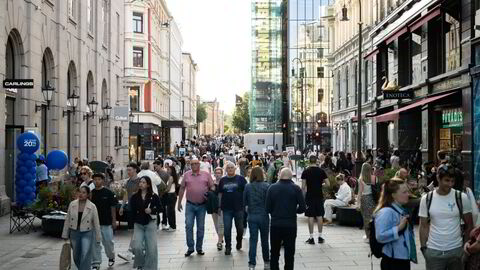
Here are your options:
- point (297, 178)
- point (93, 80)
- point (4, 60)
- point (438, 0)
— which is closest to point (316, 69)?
point (297, 178)

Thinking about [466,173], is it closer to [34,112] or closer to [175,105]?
[34,112]

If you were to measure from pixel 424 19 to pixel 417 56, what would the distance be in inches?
139

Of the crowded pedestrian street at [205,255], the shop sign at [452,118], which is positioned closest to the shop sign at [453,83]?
the shop sign at [452,118]

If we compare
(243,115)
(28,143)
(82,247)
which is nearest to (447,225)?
(82,247)

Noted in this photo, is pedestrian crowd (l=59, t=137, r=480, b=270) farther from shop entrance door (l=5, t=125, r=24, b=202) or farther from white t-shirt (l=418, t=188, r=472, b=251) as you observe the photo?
shop entrance door (l=5, t=125, r=24, b=202)

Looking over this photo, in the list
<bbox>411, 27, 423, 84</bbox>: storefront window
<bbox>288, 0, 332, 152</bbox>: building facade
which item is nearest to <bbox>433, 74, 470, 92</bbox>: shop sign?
<bbox>411, 27, 423, 84</bbox>: storefront window

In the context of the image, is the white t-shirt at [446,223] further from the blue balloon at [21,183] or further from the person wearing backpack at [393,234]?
the blue balloon at [21,183]

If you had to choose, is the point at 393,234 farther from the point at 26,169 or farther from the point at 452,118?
the point at 452,118

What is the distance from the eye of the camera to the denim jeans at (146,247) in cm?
1010

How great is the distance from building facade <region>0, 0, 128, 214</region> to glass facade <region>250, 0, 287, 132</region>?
42.3 meters

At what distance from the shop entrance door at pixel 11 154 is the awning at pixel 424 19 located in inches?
572

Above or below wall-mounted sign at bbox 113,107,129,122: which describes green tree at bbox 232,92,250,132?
above

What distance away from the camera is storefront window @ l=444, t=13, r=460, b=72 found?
72.7 feet

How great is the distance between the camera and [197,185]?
40.7 ft
